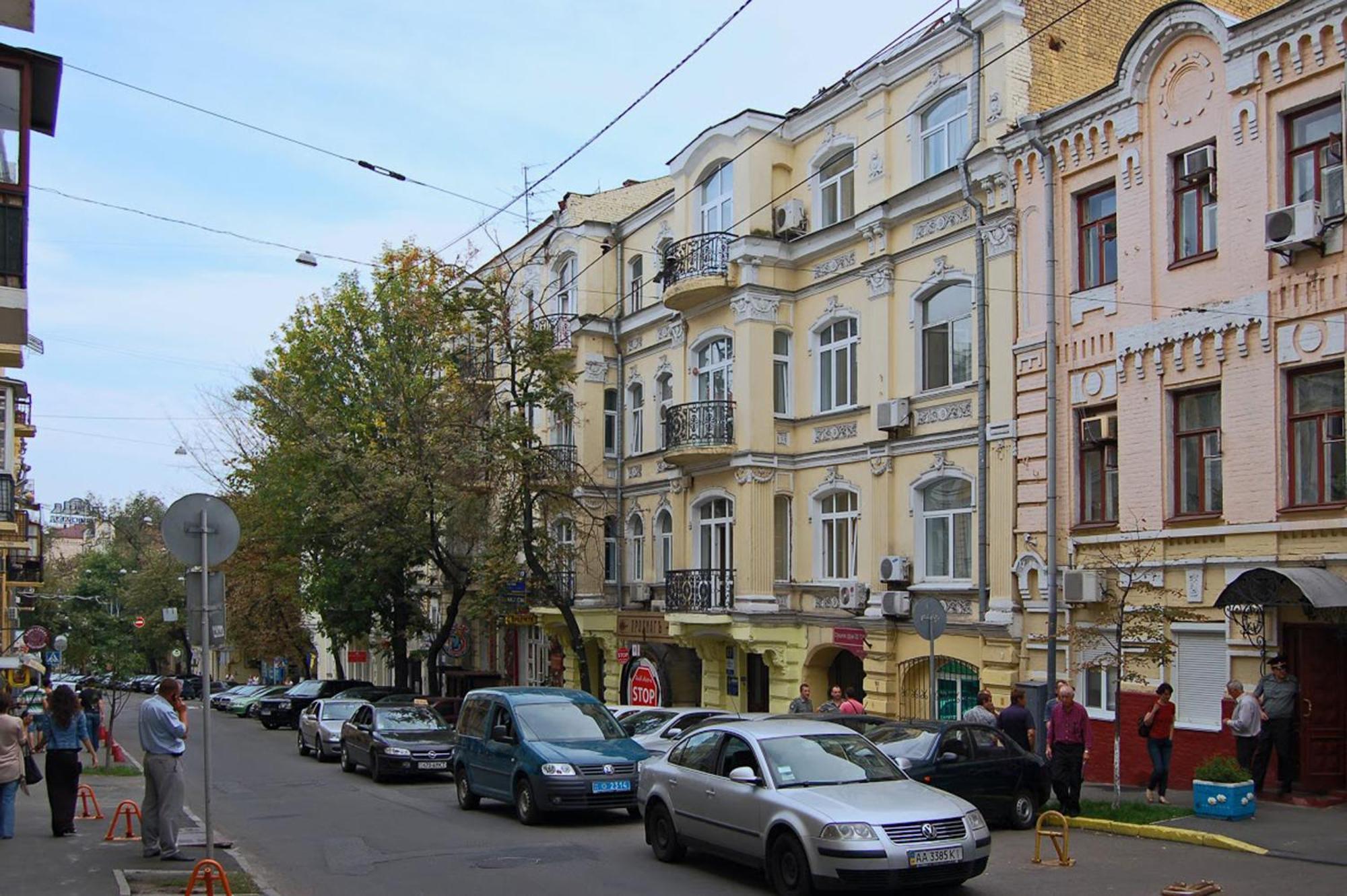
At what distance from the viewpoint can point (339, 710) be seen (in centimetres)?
2956

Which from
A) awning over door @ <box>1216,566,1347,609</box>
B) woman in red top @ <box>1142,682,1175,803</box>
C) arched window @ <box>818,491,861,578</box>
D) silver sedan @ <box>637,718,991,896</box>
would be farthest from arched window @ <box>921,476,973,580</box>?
silver sedan @ <box>637,718,991,896</box>

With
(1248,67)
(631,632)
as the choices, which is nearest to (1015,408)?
(1248,67)

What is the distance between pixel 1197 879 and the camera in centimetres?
1191

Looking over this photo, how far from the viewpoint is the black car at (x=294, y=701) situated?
146 feet

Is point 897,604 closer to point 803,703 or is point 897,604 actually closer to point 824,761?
point 803,703

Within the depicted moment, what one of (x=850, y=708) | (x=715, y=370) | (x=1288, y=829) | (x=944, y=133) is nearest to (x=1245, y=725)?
(x=1288, y=829)

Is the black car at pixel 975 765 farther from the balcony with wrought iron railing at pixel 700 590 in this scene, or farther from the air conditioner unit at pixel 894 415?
the balcony with wrought iron railing at pixel 700 590

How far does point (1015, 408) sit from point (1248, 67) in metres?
6.38

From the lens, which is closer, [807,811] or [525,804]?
[807,811]

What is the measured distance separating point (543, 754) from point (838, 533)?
1167cm

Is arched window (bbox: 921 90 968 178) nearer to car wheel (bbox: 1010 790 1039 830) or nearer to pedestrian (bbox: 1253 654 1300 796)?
pedestrian (bbox: 1253 654 1300 796)

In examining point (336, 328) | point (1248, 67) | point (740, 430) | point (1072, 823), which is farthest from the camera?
point (336, 328)

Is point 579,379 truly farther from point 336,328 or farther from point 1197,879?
point 1197,879

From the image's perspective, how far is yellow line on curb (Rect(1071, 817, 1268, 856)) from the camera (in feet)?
44.4
